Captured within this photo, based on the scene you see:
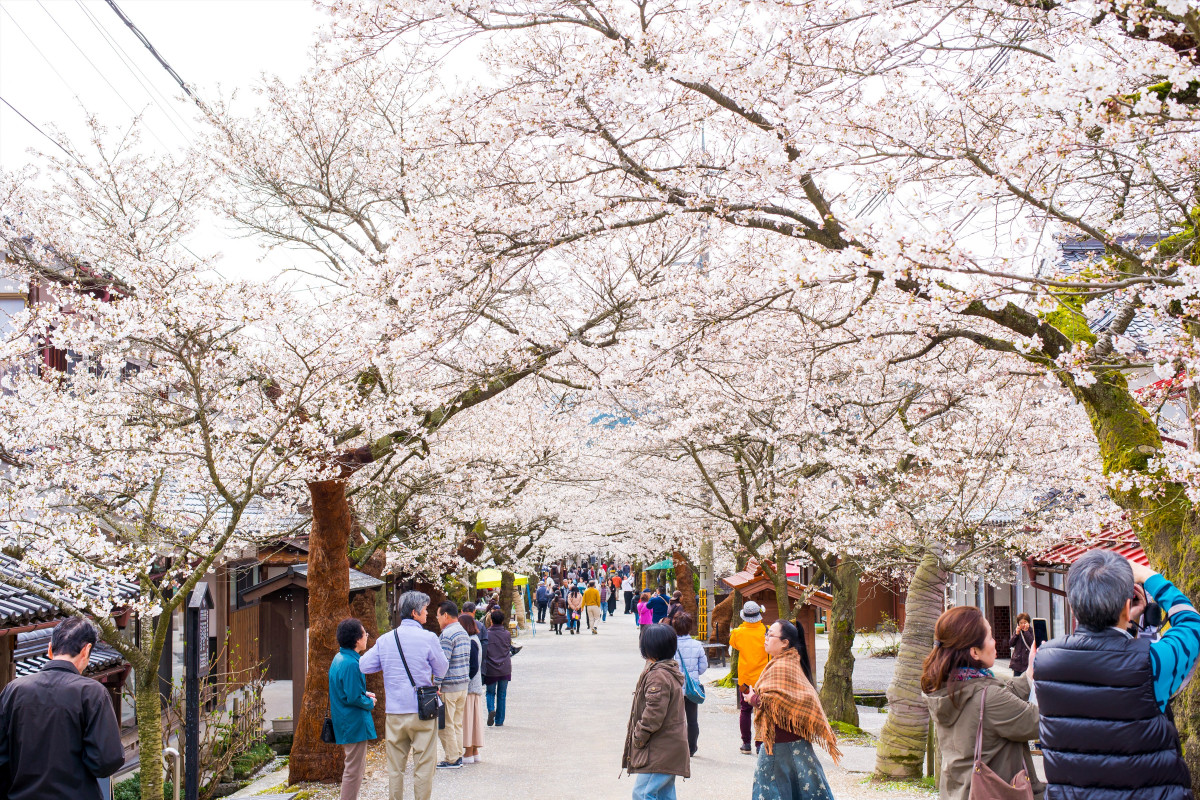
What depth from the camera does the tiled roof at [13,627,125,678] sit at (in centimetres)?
1084

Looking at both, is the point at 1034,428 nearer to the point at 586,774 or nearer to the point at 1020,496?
the point at 1020,496

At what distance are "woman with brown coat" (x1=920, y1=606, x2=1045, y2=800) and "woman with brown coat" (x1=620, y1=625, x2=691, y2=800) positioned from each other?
2.12m

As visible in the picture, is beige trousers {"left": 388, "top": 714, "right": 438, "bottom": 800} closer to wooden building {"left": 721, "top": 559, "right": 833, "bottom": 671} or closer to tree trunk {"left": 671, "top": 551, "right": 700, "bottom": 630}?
wooden building {"left": 721, "top": 559, "right": 833, "bottom": 671}

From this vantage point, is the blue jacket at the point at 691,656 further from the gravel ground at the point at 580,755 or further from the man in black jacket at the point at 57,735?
the man in black jacket at the point at 57,735

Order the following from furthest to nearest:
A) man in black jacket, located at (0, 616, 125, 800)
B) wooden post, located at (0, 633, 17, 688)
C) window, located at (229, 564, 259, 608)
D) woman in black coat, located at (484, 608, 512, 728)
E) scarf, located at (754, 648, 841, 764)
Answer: window, located at (229, 564, 259, 608)
woman in black coat, located at (484, 608, 512, 728)
wooden post, located at (0, 633, 17, 688)
scarf, located at (754, 648, 841, 764)
man in black jacket, located at (0, 616, 125, 800)

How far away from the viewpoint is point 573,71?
5.89 m

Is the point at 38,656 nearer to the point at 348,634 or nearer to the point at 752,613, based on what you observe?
the point at 348,634

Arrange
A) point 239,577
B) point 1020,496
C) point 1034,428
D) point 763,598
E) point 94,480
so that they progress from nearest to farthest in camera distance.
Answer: point 94,480 < point 1034,428 < point 1020,496 < point 763,598 < point 239,577

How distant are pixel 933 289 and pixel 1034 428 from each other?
291 inches

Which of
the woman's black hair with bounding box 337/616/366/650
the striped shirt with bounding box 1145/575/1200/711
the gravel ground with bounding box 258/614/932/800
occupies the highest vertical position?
the striped shirt with bounding box 1145/575/1200/711

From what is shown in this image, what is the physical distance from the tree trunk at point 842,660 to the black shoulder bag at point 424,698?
25.8 feet

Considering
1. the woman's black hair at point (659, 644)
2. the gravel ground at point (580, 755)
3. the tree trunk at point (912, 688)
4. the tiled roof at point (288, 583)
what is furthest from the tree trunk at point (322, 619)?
the tree trunk at point (912, 688)

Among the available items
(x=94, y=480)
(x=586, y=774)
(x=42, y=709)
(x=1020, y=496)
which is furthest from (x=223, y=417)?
(x=1020, y=496)

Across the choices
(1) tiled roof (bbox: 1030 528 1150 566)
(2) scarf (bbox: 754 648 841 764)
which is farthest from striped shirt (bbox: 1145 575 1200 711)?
(1) tiled roof (bbox: 1030 528 1150 566)
